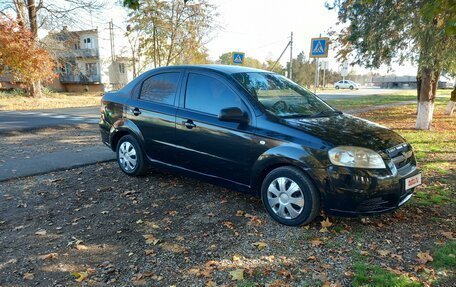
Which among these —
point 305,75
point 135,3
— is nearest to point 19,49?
point 135,3

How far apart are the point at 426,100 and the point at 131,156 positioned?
350 inches

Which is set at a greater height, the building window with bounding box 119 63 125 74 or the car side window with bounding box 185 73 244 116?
the building window with bounding box 119 63 125 74

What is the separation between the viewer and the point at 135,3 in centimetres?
463

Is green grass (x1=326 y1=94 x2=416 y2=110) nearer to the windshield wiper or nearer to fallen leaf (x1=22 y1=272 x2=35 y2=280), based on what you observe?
the windshield wiper

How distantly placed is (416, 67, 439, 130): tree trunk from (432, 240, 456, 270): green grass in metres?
7.95

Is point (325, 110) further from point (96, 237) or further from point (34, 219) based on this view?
point (34, 219)

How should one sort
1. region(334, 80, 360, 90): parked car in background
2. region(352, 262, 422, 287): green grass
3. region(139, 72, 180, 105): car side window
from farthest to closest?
region(334, 80, 360, 90): parked car in background, region(139, 72, 180, 105): car side window, region(352, 262, 422, 287): green grass

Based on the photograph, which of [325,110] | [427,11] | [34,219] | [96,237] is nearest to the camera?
[96,237]

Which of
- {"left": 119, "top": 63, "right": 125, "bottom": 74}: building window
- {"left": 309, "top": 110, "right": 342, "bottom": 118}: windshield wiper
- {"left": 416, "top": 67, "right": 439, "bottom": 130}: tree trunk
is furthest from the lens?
{"left": 119, "top": 63, "right": 125, "bottom": 74}: building window

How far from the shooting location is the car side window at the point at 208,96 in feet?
14.1

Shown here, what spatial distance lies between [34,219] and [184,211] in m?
1.78

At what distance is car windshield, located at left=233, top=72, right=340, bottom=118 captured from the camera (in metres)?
4.27

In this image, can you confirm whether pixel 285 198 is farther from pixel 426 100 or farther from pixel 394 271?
pixel 426 100

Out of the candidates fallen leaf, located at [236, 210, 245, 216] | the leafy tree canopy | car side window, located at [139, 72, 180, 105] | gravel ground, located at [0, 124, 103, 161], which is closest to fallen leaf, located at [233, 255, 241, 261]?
fallen leaf, located at [236, 210, 245, 216]
